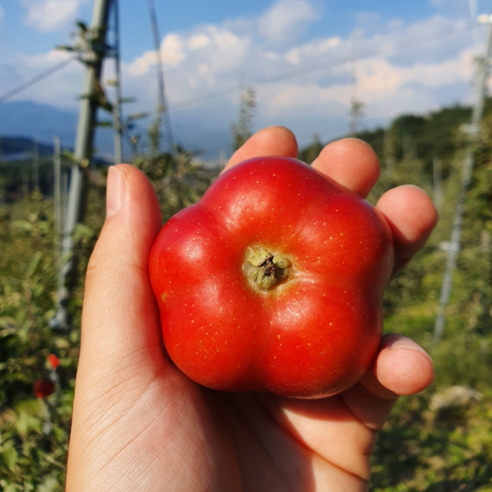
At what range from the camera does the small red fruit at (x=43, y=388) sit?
1758mm

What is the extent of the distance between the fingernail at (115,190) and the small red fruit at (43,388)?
0.79 m

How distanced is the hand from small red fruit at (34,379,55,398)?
0.49 metres

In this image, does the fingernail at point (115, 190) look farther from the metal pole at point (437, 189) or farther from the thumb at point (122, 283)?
the metal pole at point (437, 189)

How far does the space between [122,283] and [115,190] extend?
359mm

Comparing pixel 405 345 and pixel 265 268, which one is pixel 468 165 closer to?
pixel 405 345

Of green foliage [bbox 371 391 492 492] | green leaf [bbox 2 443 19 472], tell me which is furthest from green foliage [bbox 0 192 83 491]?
green foliage [bbox 371 391 492 492]

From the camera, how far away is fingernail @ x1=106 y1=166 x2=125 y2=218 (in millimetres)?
1573

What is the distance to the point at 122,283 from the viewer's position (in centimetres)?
147

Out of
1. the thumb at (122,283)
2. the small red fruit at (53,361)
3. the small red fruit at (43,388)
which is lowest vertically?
A: the small red fruit at (43,388)

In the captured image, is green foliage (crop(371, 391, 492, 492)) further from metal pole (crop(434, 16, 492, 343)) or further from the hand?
the hand

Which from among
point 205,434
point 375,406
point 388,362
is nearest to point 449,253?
point 375,406

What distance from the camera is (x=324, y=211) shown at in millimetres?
Result: 1364

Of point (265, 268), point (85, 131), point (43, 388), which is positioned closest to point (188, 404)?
point (265, 268)

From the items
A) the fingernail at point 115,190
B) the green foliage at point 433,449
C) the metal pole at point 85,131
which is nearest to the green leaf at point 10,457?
the metal pole at point 85,131
